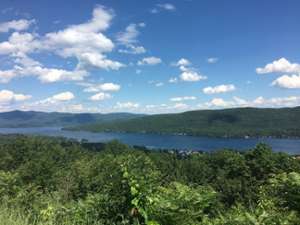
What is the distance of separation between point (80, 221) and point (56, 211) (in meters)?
1.03

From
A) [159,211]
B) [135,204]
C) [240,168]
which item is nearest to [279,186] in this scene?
[159,211]

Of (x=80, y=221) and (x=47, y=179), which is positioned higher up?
(x=80, y=221)

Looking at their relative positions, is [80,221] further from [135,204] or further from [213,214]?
[213,214]

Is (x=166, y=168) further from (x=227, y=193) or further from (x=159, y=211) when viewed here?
(x=159, y=211)

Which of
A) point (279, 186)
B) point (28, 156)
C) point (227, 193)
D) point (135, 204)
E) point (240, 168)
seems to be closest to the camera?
point (135, 204)

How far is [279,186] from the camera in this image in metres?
5.48

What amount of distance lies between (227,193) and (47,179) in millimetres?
21608

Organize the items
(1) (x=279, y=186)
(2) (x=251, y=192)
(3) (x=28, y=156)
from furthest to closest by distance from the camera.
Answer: (3) (x=28, y=156)
(2) (x=251, y=192)
(1) (x=279, y=186)

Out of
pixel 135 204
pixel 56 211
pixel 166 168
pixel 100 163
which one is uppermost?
pixel 135 204

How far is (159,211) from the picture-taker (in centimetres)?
471

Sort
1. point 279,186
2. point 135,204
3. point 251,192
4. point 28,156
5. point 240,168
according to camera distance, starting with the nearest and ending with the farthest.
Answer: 1. point 135,204
2. point 279,186
3. point 251,192
4. point 240,168
5. point 28,156

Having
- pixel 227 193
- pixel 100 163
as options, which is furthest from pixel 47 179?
pixel 227 193

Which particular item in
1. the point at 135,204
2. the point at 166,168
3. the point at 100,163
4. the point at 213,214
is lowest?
the point at 166,168

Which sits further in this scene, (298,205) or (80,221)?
(298,205)
